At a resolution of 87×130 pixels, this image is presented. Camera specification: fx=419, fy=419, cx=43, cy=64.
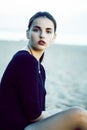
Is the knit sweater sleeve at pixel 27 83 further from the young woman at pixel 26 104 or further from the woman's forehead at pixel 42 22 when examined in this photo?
the woman's forehead at pixel 42 22

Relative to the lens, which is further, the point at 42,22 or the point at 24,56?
the point at 42,22

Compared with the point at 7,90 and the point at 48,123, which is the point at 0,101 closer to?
the point at 7,90

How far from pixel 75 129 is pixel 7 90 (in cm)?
59

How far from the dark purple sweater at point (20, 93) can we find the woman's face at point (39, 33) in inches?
6.9

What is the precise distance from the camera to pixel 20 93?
314 cm

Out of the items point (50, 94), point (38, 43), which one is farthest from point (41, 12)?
point (50, 94)

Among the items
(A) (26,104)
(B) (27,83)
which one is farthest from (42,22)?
(A) (26,104)

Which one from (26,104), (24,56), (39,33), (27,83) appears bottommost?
(26,104)

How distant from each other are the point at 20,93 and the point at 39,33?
535 mm

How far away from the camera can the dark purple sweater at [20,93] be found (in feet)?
10.3

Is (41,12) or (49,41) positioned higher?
(41,12)

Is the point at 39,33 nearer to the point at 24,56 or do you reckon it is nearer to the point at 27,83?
the point at 24,56

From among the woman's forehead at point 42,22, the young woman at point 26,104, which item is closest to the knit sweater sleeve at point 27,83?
the young woman at point 26,104

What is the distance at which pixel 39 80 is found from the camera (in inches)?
130
